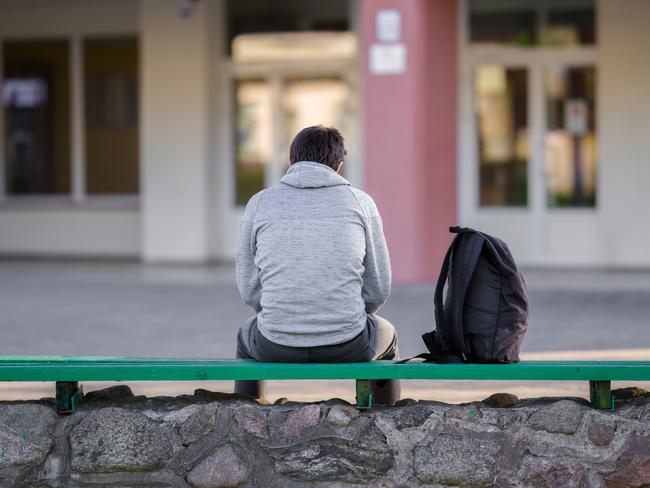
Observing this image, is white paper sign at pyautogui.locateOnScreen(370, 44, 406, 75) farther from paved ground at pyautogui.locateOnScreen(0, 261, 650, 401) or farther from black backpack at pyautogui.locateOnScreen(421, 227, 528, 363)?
black backpack at pyautogui.locateOnScreen(421, 227, 528, 363)

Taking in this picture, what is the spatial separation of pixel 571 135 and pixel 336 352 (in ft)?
32.1

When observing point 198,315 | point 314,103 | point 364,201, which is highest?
point 314,103

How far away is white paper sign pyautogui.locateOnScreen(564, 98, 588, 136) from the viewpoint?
14.0 m

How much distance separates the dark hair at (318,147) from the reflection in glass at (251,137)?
1026 centimetres

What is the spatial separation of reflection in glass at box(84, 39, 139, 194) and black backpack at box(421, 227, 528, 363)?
461 inches

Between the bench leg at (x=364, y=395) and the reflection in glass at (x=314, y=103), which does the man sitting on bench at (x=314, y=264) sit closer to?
the bench leg at (x=364, y=395)

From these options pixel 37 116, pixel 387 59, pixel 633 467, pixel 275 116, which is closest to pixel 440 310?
pixel 633 467

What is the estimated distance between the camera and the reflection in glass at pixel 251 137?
1520cm

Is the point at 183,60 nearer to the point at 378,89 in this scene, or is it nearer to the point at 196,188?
the point at 196,188

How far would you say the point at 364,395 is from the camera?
482 centimetres

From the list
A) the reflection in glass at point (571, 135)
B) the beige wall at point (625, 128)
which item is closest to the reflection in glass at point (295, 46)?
the reflection in glass at point (571, 135)

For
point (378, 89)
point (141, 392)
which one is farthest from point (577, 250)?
point (141, 392)

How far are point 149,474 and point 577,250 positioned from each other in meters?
9.87

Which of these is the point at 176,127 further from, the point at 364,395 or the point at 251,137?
the point at 364,395
